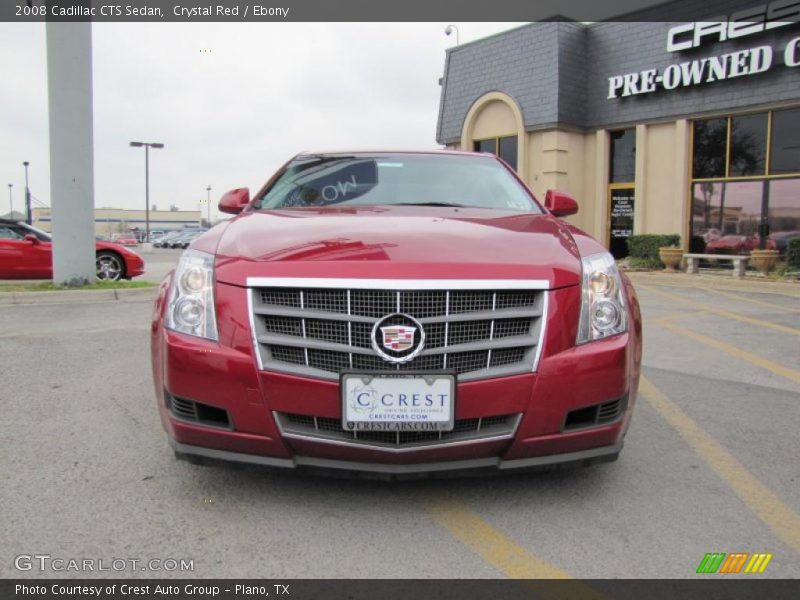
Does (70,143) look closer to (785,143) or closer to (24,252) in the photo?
(24,252)

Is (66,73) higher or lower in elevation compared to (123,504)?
higher

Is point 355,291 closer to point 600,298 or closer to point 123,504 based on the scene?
point 600,298

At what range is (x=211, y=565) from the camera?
223cm

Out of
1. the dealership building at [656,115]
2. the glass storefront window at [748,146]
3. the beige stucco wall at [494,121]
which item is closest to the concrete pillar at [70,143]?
the dealership building at [656,115]

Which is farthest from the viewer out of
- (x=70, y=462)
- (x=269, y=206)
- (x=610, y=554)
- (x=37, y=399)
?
(x=37, y=399)

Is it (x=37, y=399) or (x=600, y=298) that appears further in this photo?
(x=37, y=399)

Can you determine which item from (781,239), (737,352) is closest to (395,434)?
(737,352)

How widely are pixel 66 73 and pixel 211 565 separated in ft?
29.4

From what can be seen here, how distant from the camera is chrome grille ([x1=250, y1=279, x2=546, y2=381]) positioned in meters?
2.47

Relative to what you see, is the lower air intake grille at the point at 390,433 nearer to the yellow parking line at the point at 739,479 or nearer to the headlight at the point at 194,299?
the headlight at the point at 194,299

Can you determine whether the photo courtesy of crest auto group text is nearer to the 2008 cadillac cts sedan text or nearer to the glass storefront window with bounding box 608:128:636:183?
the 2008 cadillac cts sedan text

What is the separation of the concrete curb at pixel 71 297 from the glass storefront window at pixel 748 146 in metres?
13.0

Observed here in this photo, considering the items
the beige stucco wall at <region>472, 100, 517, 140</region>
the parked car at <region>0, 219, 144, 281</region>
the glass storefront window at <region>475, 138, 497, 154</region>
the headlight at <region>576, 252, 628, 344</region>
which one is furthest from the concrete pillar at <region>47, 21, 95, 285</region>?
the glass storefront window at <region>475, 138, 497, 154</region>
